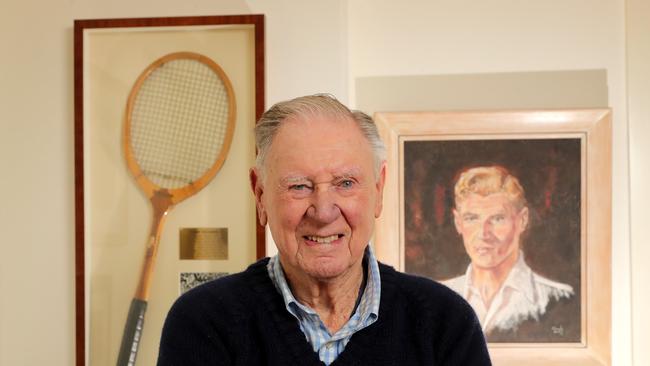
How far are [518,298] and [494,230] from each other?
0.19m

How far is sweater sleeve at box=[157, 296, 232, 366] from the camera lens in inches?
53.1

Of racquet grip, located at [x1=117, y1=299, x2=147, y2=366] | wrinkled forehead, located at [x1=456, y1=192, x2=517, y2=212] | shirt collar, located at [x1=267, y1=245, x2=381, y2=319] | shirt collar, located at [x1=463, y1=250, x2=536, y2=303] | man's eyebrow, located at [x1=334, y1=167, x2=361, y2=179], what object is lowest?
racquet grip, located at [x1=117, y1=299, x2=147, y2=366]

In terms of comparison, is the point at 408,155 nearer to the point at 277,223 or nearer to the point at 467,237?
the point at 467,237

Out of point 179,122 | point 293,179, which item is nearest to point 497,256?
point 179,122

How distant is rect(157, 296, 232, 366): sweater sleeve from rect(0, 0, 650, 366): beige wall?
1015 mm

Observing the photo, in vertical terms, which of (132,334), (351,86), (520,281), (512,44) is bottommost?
(132,334)

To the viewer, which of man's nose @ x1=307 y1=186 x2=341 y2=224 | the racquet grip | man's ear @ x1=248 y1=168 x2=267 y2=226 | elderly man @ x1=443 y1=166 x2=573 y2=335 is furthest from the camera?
elderly man @ x1=443 y1=166 x2=573 y2=335

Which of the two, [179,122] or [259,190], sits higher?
[179,122]

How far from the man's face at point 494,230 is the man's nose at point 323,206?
3.51 ft

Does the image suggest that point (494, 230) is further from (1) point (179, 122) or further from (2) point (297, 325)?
(2) point (297, 325)

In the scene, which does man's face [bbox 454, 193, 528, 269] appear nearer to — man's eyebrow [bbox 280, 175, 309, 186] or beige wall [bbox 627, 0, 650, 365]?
beige wall [bbox 627, 0, 650, 365]

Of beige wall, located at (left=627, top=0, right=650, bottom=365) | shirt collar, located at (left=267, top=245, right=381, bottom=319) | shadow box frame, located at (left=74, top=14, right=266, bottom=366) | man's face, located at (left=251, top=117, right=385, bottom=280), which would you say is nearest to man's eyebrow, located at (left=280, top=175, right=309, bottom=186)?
man's face, located at (left=251, top=117, right=385, bottom=280)

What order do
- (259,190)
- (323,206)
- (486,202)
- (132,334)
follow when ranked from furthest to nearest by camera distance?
(486,202), (132,334), (259,190), (323,206)

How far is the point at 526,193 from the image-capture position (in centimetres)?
232
